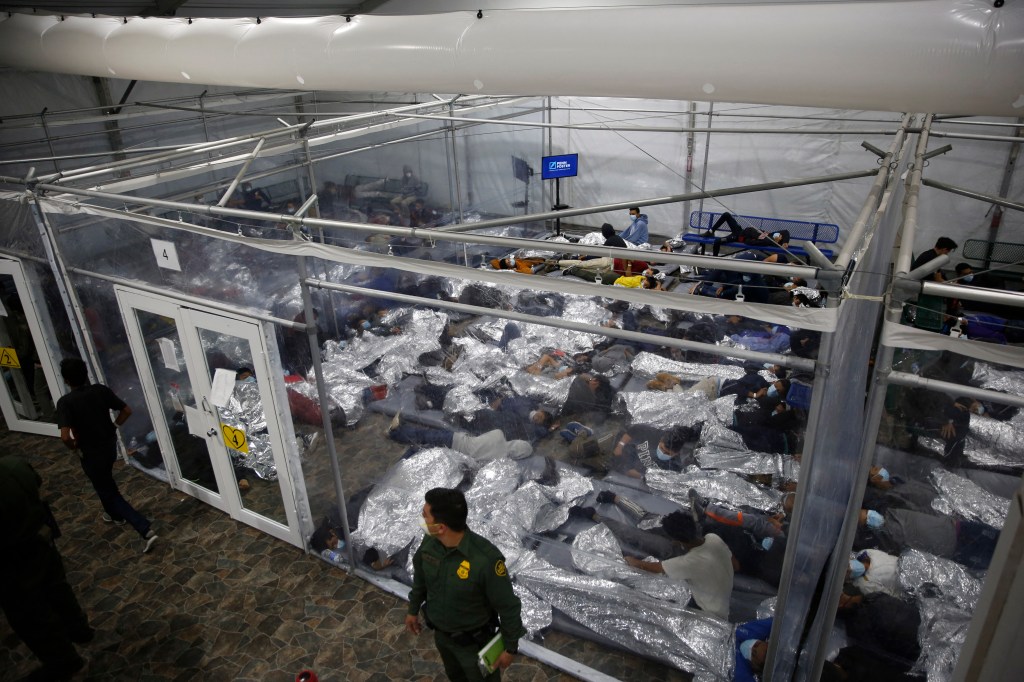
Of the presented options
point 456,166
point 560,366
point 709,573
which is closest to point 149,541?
point 560,366

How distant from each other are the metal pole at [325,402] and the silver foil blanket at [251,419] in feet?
1.55

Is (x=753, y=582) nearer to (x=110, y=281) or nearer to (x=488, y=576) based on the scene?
(x=488, y=576)

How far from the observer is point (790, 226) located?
9.76 m

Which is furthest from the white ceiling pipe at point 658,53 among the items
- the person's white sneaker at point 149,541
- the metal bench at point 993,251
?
the metal bench at point 993,251

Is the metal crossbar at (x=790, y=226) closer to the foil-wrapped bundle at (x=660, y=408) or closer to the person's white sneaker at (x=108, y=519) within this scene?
the foil-wrapped bundle at (x=660, y=408)

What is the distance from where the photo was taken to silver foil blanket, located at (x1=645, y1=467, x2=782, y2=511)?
10.9ft

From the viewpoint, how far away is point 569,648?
3561 mm

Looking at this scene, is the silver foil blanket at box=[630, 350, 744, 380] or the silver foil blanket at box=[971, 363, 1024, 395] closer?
the silver foil blanket at box=[971, 363, 1024, 395]

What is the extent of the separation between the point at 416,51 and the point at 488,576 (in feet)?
8.56

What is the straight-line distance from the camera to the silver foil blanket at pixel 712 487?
332cm

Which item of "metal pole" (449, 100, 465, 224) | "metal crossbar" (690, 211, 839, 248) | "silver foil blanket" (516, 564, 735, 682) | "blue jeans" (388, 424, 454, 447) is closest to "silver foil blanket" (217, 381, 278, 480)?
"blue jeans" (388, 424, 454, 447)

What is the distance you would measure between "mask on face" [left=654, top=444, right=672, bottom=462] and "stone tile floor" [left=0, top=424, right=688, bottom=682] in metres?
1.13

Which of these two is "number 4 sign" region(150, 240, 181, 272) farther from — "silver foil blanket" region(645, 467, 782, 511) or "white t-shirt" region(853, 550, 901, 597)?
"white t-shirt" region(853, 550, 901, 597)

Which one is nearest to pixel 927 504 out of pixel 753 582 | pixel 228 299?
pixel 753 582
